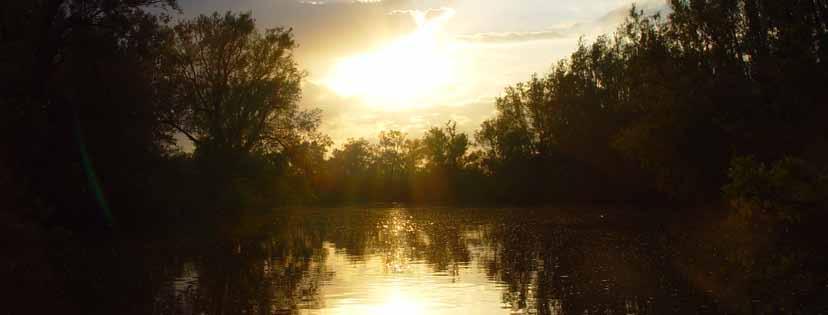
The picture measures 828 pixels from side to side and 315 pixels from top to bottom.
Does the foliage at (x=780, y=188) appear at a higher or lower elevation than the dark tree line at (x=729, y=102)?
lower

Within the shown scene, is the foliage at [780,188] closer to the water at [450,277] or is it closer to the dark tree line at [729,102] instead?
the dark tree line at [729,102]

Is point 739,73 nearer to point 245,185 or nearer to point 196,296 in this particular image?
point 196,296

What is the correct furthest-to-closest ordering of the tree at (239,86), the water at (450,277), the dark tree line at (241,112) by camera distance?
1. the tree at (239,86)
2. the dark tree line at (241,112)
3. the water at (450,277)

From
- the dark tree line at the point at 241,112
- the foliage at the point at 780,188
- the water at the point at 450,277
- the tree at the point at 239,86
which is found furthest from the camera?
the tree at the point at 239,86

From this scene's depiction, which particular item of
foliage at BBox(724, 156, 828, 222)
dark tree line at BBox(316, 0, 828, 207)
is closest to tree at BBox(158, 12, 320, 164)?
dark tree line at BBox(316, 0, 828, 207)

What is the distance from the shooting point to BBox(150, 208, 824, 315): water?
1241 cm

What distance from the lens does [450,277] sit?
16219 mm

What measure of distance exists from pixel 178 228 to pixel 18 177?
42.8 ft

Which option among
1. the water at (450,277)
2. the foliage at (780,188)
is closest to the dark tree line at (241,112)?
the foliage at (780,188)

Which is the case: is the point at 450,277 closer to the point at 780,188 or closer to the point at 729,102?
the point at 780,188

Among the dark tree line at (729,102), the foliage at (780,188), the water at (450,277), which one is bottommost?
the water at (450,277)

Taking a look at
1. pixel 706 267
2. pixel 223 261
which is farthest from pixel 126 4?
pixel 706 267

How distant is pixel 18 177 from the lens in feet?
70.4

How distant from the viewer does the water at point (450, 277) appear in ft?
40.7
